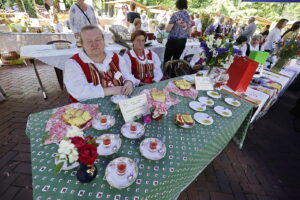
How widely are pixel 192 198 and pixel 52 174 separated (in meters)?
1.50

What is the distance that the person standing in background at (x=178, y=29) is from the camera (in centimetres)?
305

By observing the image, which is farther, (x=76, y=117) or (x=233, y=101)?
(x=233, y=101)

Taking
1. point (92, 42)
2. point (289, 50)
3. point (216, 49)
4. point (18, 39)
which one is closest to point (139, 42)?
point (92, 42)

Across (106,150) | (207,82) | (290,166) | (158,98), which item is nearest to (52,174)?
(106,150)

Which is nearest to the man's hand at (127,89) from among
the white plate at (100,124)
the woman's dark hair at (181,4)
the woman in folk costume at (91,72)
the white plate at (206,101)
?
the woman in folk costume at (91,72)

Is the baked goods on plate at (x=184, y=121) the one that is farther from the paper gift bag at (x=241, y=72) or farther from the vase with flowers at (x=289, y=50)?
the vase with flowers at (x=289, y=50)

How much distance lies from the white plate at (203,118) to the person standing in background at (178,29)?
247cm

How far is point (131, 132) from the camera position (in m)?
1.08

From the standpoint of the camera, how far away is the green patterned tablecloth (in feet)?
2.39

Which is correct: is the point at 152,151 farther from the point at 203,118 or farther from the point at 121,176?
the point at 203,118

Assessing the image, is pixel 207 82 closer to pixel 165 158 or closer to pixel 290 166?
pixel 165 158

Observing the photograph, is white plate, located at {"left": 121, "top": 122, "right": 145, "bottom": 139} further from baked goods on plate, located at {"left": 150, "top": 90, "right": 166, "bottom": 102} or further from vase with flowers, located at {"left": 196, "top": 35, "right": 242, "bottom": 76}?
vase with flowers, located at {"left": 196, "top": 35, "right": 242, "bottom": 76}

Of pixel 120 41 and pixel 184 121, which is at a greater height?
pixel 120 41

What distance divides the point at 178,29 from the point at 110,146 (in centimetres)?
305
